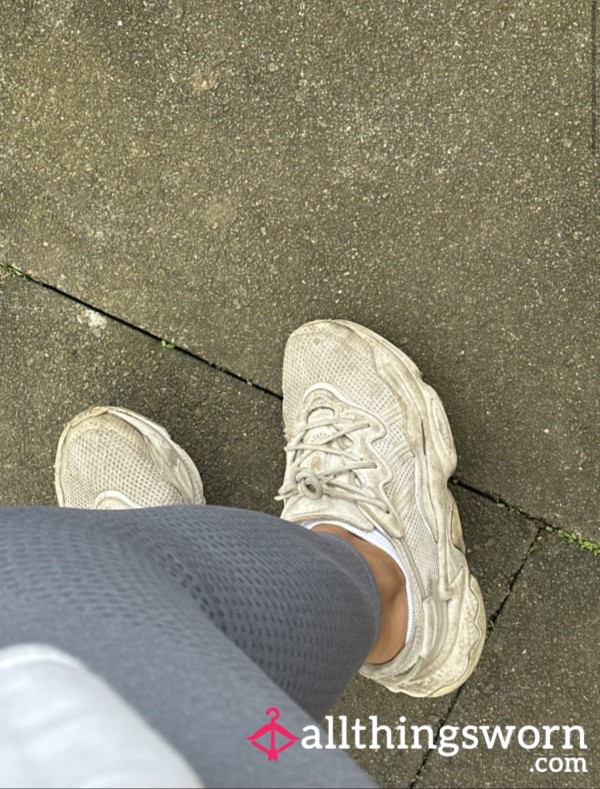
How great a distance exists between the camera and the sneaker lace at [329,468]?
73.6 inches

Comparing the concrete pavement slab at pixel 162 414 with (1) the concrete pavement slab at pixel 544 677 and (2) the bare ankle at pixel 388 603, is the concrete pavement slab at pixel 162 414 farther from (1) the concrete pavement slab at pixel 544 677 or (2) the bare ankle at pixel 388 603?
(2) the bare ankle at pixel 388 603

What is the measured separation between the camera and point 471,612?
1858mm

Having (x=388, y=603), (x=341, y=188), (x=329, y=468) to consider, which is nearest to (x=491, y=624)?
(x=388, y=603)

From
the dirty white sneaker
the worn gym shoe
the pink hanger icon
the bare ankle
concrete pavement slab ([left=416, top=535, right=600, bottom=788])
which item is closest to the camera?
the pink hanger icon

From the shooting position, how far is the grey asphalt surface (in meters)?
1.88

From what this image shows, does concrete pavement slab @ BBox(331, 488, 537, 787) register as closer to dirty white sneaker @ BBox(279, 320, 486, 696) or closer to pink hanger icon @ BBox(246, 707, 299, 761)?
dirty white sneaker @ BBox(279, 320, 486, 696)

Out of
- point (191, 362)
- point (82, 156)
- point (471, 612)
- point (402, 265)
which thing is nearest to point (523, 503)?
point (471, 612)

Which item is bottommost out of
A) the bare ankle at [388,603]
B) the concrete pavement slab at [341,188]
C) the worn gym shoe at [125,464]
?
the worn gym shoe at [125,464]

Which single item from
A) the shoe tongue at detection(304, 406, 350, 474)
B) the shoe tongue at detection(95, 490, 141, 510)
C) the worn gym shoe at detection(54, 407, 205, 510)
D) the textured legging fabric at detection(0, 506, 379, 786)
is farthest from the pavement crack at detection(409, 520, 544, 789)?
the shoe tongue at detection(95, 490, 141, 510)

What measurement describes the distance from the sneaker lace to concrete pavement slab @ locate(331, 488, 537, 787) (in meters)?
0.28

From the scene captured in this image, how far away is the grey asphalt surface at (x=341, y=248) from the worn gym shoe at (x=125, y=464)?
73 millimetres

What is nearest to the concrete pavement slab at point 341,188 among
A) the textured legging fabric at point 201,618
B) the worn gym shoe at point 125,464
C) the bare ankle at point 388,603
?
the worn gym shoe at point 125,464

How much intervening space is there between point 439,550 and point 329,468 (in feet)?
1.07

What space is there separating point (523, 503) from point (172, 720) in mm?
1284
